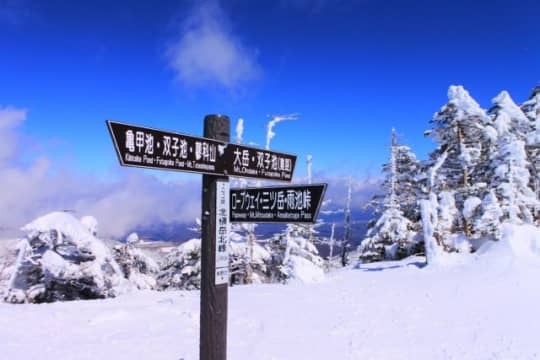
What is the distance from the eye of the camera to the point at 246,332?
8.88 m

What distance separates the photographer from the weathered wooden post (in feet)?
13.0

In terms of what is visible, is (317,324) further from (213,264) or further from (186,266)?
(186,266)

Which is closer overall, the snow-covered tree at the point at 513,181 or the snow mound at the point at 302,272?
the snow mound at the point at 302,272

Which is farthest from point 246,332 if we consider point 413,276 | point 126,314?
point 413,276

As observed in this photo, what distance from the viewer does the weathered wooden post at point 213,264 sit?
397 centimetres

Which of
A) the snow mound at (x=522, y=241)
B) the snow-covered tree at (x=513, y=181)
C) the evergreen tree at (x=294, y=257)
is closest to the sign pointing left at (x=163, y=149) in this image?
the evergreen tree at (x=294, y=257)

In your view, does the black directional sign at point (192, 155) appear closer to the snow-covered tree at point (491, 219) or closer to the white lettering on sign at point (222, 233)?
the white lettering on sign at point (222, 233)

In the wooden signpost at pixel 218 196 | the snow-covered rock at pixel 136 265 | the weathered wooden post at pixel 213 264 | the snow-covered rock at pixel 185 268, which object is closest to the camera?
the wooden signpost at pixel 218 196

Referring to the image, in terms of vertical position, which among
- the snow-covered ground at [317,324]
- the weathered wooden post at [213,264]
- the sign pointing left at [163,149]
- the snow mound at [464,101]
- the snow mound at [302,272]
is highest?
the snow mound at [464,101]

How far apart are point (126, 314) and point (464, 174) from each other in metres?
21.6

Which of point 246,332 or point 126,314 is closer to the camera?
point 246,332

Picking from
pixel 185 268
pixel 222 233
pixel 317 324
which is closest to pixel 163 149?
pixel 222 233

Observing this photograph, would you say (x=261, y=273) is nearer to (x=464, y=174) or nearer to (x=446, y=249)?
(x=446, y=249)

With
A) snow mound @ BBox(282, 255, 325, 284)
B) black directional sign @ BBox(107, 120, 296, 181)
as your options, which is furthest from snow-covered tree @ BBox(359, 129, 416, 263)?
black directional sign @ BBox(107, 120, 296, 181)
